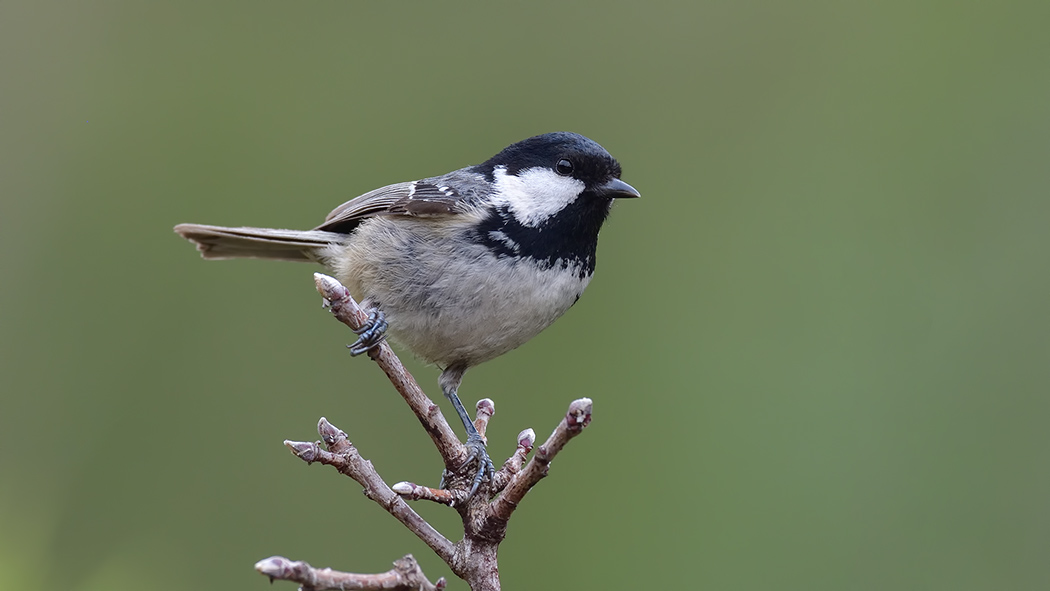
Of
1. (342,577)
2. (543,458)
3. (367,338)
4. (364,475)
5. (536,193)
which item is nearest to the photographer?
(342,577)

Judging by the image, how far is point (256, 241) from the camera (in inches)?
103

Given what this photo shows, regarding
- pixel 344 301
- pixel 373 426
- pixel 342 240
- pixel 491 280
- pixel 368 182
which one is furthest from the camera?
pixel 368 182

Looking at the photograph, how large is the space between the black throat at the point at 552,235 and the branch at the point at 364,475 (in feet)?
2.58

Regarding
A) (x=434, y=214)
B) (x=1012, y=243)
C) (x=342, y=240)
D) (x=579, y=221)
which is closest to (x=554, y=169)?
(x=579, y=221)

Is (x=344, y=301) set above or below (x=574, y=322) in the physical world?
above

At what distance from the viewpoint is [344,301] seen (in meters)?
1.76

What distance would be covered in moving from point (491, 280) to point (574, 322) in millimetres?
1461

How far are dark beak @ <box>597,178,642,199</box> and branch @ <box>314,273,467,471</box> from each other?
0.78 metres

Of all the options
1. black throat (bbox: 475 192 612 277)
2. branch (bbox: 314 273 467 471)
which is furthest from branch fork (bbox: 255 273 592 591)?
black throat (bbox: 475 192 612 277)

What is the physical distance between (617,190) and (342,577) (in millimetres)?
1362

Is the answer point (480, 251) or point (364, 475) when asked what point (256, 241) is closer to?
point (480, 251)

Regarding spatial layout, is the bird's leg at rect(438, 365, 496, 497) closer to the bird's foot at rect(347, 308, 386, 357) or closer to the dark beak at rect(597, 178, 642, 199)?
the bird's foot at rect(347, 308, 386, 357)

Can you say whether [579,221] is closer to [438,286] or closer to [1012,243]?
[438,286]

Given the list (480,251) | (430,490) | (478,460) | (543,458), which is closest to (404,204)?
(480,251)
